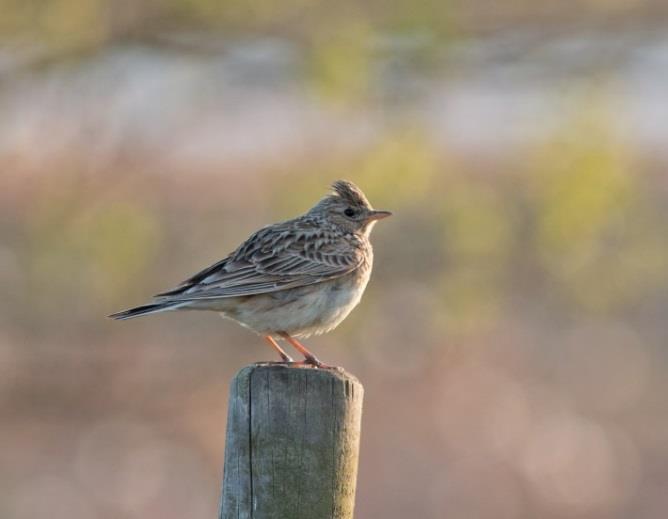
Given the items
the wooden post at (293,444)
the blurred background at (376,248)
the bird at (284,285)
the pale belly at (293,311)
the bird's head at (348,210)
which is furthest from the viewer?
the blurred background at (376,248)

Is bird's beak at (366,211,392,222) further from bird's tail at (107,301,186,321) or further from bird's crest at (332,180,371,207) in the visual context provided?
bird's tail at (107,301,186,321)

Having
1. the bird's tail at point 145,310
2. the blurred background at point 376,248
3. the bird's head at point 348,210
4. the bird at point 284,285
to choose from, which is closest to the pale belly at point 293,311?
the bird at point 284,285

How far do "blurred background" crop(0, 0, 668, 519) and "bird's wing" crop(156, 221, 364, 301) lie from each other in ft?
31.7

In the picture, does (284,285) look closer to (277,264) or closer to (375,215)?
(277,264)

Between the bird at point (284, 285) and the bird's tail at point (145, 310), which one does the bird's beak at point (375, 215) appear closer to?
the bird at point (284, 285)

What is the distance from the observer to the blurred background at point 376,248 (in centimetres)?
1850

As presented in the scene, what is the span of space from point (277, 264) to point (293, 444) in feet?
9.09

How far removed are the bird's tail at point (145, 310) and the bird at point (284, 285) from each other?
0.02m

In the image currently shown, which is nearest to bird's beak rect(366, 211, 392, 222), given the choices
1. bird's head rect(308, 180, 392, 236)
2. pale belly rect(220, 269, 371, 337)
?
bird's head rect(308, 180, 392, 236)

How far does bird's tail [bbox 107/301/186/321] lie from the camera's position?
6.82m

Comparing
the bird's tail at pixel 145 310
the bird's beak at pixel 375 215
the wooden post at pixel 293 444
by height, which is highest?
the bird's beak at pixel 375 215

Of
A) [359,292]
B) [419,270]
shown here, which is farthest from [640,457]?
[359,292]

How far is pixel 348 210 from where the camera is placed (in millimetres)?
9234

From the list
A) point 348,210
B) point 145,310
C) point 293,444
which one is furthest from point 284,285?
point 293,444
